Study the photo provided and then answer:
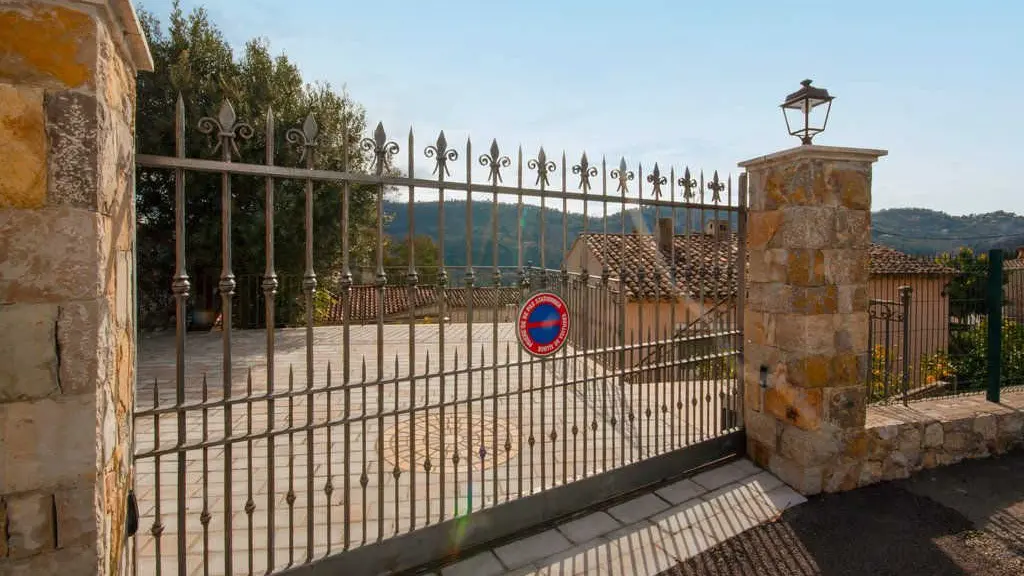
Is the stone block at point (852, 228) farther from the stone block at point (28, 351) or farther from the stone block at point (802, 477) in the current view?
the stone block at point (28, 351)

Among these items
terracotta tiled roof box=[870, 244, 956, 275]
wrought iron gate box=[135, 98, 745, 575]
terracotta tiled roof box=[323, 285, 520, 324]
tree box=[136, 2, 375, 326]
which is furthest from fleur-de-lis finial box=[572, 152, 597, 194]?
terracotta tiled roof box=[870, 244, 956, 275]

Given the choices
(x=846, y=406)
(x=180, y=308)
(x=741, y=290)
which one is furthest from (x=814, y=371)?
(x=180, y=308)

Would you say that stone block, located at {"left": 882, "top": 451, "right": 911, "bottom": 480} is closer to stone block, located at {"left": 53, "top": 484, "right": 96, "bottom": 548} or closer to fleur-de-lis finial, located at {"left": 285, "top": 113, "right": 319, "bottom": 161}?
fleur-de-lis finial, located at {"left": 285, "top": 113, "right": 319, "bottom": 161}

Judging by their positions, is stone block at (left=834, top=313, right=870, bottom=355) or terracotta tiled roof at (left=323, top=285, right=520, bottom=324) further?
terracotta tiled roof at (left=323, top=285, right=520, bottom=324)

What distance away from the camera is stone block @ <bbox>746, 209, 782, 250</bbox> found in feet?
13.8

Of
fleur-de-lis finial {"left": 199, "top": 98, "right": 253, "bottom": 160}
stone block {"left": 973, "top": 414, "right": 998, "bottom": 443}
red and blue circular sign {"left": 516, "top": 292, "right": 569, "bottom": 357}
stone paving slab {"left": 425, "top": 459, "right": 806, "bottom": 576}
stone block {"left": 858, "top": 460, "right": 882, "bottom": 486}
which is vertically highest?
fleur-de-lis finial {"left": 199, "top": 98, "right": 253, "bottom": 160}

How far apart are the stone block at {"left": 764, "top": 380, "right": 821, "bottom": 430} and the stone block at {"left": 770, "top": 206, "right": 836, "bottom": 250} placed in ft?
3.63

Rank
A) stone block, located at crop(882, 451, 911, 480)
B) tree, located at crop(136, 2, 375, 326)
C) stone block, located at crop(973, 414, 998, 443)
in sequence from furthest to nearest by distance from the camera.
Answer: tree, located at crop(136, 2, 375, 326) < stone block, located at crop(973, 414, 998, 443) < stone block, located at crop(882, 451, 911, 480)

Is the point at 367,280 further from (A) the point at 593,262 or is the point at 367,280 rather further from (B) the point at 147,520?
(B) the point at 147,520

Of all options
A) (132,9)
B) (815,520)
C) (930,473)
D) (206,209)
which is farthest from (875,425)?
(206,209)

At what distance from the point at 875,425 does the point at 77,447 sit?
5142mm

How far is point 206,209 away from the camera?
10.2 metres

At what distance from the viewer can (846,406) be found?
161 inches

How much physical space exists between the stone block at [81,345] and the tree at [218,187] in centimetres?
778
